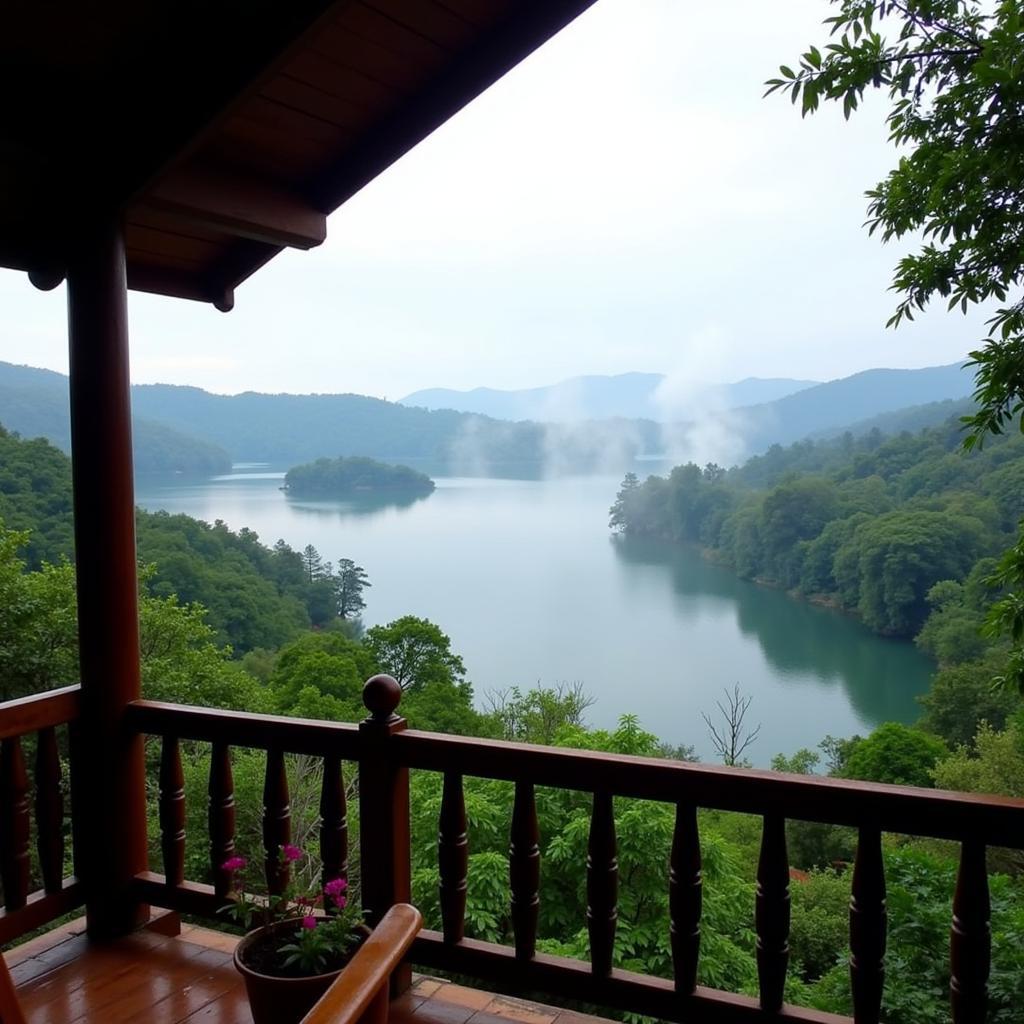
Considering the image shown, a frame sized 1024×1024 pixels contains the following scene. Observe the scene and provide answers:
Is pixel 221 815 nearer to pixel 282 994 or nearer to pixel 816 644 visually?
pixel 282 994

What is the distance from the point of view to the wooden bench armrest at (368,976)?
88 cm

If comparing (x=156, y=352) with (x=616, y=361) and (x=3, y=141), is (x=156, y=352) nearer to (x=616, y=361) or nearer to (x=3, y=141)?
(x=616, y=361)

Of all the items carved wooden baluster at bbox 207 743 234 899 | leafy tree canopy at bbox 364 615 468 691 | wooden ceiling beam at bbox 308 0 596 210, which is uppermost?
wooden ceiling beam at bbox 308 0 596 210

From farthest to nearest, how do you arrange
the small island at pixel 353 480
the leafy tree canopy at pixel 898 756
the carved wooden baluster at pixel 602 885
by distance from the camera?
the small island at pixel 353 480 < the leafy tree canopy at pixel 898 756 < the carved wooden baluster at pixel 602 885

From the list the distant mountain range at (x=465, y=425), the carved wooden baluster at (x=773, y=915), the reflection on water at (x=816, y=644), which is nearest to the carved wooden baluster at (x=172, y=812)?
the carved wooden baluster at (x=773, y=915)

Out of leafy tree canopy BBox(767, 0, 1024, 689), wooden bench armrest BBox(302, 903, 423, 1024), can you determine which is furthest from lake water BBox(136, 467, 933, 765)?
wooden bench armrest BBox(302, 903, 423, 1024)

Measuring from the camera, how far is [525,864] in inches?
71.7

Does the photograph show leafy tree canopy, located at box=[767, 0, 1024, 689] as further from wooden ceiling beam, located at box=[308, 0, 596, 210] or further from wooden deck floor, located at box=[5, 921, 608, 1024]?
wooden deck floor, located at box=[5, 921, 608, 1024]

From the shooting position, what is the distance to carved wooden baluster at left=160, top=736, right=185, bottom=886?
7.38ft

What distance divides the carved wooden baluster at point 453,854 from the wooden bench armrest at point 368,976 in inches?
30.3

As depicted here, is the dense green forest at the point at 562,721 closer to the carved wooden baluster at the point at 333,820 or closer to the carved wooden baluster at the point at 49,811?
the carved wooden baluster at the point at 333,820

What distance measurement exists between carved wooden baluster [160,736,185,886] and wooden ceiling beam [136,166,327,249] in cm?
143

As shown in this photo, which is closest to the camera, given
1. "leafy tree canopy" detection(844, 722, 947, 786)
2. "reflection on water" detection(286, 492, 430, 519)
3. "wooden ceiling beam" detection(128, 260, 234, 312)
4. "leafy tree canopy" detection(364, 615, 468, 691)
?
"wooden ceiling beam" detection(128, 260, 234, 312)

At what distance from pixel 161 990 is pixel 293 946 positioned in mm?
628
